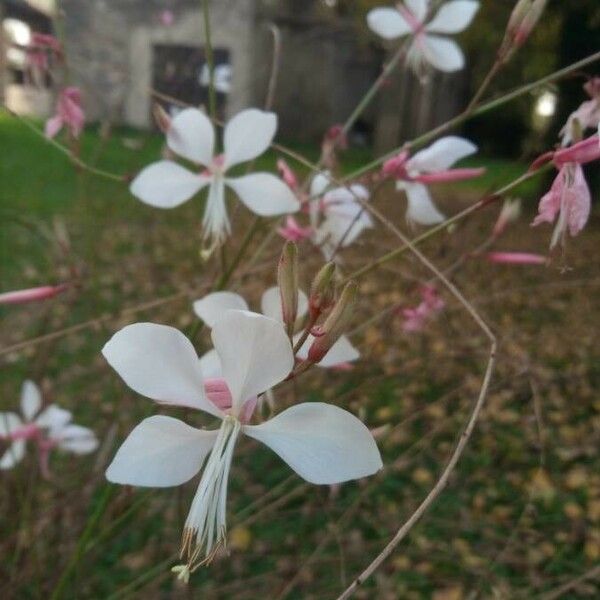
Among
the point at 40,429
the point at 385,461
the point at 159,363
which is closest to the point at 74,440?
the point at 40,429

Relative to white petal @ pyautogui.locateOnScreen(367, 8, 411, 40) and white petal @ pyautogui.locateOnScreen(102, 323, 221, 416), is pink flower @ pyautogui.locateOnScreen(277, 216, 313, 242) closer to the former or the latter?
white petal @ pyautogui.locateOnScreen(367, 8, 411, 40)

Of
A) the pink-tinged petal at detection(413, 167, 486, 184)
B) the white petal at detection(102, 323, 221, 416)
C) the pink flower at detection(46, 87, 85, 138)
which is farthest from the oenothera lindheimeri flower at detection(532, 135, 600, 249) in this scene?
the pink flower at detection(46, 87, 85, 138)

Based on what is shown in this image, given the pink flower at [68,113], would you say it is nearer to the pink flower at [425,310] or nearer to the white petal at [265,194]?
the white petal at [265,194]

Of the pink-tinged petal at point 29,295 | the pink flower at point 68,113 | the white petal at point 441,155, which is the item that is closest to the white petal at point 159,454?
the pink-tinged petal at point 29,295

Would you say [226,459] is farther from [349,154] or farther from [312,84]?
[312,84]

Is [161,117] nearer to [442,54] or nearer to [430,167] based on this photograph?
[430,167]

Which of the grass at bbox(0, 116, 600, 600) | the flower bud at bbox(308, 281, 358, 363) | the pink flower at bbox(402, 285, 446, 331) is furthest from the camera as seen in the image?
the grass at bbox(0, 116, 600, 600)
